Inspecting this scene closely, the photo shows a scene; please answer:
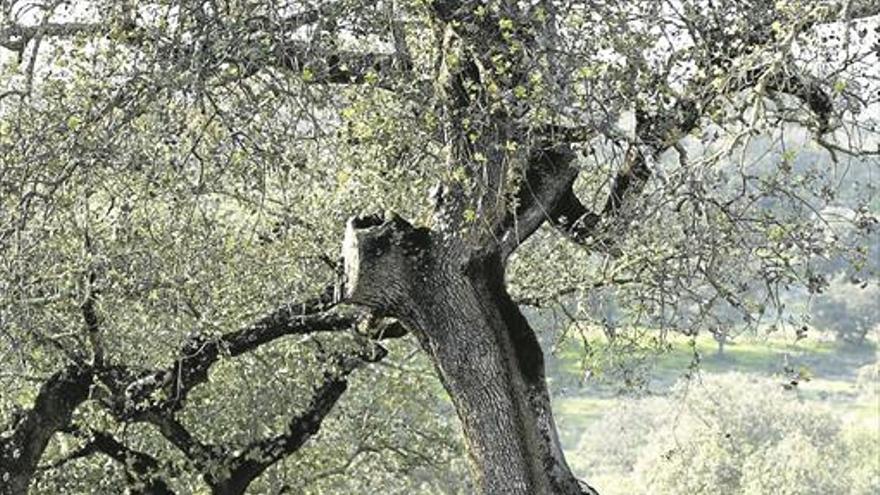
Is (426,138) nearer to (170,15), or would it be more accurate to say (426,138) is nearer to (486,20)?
(486,20)

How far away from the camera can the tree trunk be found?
8172mm

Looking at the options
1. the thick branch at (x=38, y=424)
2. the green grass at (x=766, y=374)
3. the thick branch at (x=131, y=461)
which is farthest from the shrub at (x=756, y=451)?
the green grass at (x=766, y=374)

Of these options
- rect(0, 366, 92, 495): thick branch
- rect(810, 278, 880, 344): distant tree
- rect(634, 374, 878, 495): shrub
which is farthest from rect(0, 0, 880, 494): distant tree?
rect(810, 278, 880, 344): distant tree

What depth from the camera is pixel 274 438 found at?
13.5 m

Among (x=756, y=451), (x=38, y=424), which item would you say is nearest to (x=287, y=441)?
(x=38, y=424)

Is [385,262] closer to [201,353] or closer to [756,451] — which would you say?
[201,353]

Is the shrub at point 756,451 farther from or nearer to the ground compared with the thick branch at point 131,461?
nearer to the ground

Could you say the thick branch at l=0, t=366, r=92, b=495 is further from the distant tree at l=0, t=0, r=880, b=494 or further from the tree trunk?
the tree trunk

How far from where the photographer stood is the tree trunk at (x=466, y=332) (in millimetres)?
8172

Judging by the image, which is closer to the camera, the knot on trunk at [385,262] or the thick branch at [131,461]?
the knot on trunk at [385,262]

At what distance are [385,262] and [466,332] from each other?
2.14ft

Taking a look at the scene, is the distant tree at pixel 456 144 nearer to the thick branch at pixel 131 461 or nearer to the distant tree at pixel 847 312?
the thick branch at pixel 131 461

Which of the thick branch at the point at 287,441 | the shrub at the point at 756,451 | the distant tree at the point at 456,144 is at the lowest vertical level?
the shrub at the point at 756,451

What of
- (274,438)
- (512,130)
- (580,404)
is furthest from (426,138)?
(580,404)
